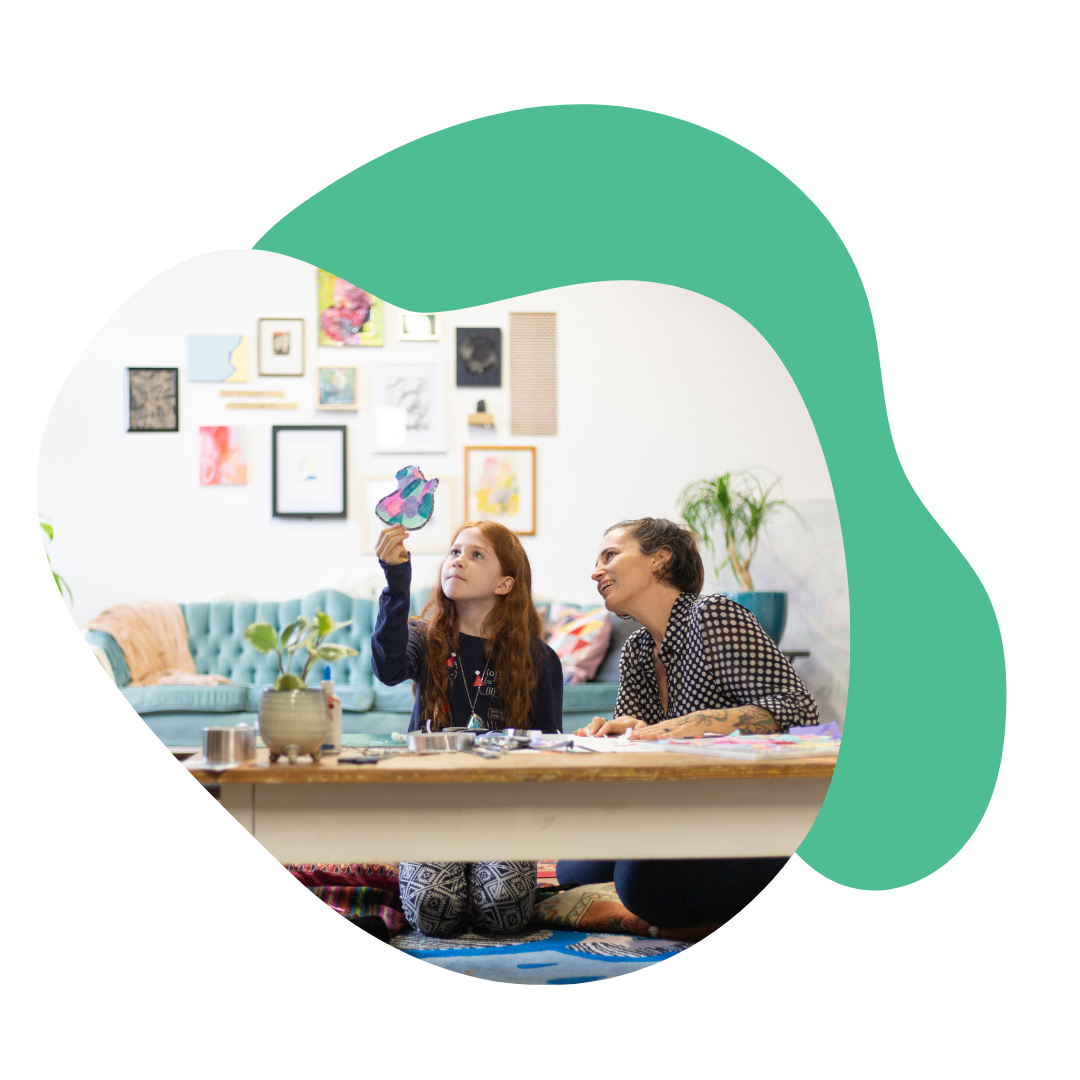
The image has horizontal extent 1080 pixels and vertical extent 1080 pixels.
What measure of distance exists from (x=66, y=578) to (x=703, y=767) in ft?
4.74

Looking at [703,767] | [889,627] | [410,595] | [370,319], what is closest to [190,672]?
[410,595]

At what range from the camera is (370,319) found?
8.29ft

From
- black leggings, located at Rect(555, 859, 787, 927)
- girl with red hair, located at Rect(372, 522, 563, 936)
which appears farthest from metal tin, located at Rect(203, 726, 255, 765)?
black leggings, located at Rect(555, 859, 787, 927)

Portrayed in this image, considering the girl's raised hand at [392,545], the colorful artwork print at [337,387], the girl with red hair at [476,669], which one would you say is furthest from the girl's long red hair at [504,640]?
the colorful artwork print at [337,387]

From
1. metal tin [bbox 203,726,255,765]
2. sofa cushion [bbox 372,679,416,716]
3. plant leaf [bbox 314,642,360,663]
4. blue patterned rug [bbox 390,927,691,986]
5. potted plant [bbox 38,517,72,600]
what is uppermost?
potted plant [bbox 38,517,72,600]

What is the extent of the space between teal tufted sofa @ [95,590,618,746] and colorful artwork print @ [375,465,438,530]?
18cm

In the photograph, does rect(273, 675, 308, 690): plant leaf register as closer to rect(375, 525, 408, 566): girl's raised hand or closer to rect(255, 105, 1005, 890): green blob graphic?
rect(375, 525, 408, 566): girl's raised hand

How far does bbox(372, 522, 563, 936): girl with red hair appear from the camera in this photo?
8.38 feet

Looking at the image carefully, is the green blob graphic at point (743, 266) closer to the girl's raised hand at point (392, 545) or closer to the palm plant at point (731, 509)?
the palm plant at point (731, 509)

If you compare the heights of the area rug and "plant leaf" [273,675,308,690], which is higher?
"plant leaf" [273,675,308,690]

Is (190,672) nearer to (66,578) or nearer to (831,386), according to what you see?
(66,578)

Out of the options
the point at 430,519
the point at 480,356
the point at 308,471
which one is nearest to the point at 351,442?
the point at 308,471

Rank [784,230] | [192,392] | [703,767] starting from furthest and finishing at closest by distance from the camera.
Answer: [784,230], [192,392], [703,767]

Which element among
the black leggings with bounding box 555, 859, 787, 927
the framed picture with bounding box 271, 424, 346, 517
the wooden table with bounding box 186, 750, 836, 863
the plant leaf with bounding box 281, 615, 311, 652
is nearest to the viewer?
the wooden table with bounding box 186, 750, 836, 863
